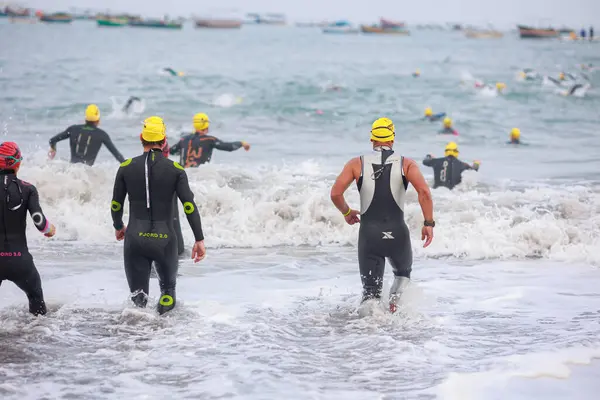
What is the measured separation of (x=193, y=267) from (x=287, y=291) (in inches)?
68.8

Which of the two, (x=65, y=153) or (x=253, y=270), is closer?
(x=253, y=270)

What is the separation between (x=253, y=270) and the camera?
10773 millimetres

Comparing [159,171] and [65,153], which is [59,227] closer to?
[159,171]

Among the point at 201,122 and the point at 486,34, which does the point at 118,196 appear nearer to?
the point at 201,122

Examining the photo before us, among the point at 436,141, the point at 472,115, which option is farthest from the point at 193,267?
the point at 472,115

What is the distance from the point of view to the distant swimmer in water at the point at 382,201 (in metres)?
7.77

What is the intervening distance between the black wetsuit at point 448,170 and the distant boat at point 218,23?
161017 mm

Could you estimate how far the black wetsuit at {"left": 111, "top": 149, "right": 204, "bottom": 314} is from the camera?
7488mm

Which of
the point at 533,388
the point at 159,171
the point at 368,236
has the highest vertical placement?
the point at 159,171

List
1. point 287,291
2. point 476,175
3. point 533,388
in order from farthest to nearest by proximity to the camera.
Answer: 1. point 476,175
2. point 287,291
3. point 533,388

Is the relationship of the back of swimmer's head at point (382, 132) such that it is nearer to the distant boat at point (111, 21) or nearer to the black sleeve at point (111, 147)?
the black sleeve at point (111, 147)

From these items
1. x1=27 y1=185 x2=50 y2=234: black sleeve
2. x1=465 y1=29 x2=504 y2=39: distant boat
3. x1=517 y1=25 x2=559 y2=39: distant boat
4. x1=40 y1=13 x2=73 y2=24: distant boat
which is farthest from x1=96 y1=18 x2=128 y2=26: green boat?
x1=27 y1=185 x2=50 y2=234: black sleeve

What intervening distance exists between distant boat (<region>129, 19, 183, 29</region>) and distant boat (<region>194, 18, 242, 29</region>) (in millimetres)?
7125

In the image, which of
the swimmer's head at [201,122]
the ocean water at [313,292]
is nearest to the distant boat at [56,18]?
the ocean water at [313,292]
